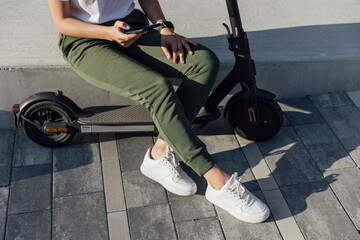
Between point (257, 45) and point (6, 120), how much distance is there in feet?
5.70

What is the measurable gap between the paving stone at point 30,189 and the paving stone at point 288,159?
1318 mm

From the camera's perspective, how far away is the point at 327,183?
9.78 ft

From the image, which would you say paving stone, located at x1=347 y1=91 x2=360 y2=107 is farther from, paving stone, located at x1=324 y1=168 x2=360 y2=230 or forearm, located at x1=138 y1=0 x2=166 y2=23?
forearm, located at x1=138 y1=0 x2=166 y2=23

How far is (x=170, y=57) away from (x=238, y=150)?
77 centimetres

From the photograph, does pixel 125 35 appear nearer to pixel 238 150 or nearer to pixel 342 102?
pixel 238 150

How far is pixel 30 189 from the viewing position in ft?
9.34

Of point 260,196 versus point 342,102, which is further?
point 342,102

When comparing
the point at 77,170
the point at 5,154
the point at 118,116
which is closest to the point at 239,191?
the point at 118,116

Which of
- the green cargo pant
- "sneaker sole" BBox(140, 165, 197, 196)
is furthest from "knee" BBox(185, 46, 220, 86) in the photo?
"sneaker sole" BBox(140, 165, 197, 196)

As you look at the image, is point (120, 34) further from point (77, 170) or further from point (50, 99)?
point (77, 170)

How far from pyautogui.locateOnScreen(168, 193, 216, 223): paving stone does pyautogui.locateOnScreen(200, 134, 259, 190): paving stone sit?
29 cm

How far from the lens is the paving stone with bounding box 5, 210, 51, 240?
2.60m

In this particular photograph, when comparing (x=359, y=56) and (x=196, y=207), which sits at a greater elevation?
(x=359, y=56)

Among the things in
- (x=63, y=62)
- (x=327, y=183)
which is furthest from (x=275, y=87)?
(x=63, y=62)
